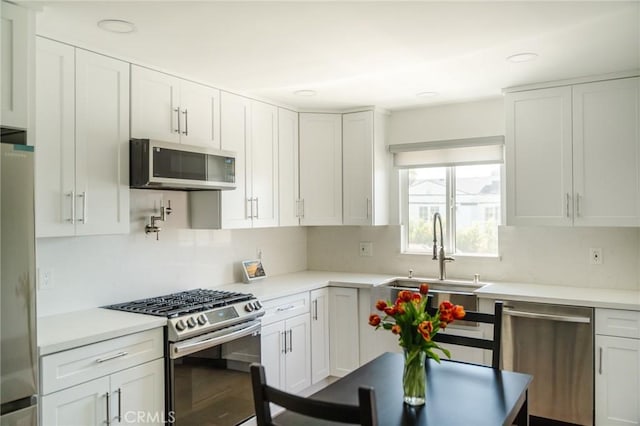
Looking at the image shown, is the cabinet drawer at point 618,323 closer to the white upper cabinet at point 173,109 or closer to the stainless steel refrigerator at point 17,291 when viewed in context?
the white upper cabinet at point 173,109

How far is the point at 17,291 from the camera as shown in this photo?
1903 millimetres

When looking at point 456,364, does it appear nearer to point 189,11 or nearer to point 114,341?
point 114,341

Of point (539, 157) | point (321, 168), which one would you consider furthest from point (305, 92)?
point (539, 157)

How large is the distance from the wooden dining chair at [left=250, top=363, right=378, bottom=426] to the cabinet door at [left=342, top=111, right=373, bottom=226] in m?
2.75

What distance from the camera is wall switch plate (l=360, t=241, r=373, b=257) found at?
4.43m

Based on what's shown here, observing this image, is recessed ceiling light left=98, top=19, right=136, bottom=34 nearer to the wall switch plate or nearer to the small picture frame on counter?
the small picture frame on counter

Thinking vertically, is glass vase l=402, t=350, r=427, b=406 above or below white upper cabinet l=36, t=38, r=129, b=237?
below

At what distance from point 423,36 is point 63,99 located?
1.85 meters

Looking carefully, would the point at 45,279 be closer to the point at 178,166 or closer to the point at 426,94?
the point at 178,166

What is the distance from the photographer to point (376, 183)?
4090 mm

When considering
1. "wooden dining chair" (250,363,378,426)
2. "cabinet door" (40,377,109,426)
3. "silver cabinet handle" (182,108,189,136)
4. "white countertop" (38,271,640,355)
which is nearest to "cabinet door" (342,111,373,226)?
"white countertop" (38,271,640,355)

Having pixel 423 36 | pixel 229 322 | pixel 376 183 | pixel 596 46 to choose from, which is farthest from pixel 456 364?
pixel 376 183

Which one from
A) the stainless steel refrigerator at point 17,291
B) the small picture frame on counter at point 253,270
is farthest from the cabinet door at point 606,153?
the stainless steel refrigerator at point 17,291

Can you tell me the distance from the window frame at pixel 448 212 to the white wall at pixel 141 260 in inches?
49.9
